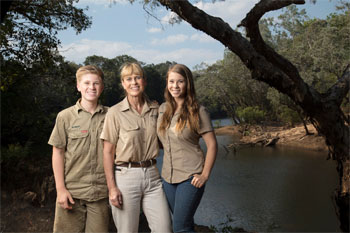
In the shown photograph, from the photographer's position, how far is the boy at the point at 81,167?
6.67 ft

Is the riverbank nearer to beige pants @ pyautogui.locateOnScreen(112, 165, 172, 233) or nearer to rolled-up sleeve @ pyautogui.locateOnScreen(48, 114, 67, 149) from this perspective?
beige pants @ pyautogui.locateOnScreen(112, 165, 172, 233)

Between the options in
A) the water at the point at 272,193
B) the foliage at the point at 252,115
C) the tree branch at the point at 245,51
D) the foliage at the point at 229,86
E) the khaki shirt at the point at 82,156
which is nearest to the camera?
the khaki shirt at the point at 82,156

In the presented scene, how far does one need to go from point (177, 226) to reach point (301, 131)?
59.1ft

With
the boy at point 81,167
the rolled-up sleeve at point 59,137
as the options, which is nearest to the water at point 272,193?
the boy at point 81,167

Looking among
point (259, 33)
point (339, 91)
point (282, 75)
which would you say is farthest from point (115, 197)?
point (339, 91)

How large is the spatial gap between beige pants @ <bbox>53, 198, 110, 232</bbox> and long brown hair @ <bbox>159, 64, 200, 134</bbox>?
24.1 inches

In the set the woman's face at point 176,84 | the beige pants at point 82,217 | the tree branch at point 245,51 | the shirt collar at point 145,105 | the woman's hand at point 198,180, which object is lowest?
the beige pants at point 82,217

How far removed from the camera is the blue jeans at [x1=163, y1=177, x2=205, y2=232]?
1.97m

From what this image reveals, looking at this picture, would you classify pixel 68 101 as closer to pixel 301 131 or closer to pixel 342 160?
pixel 342 160

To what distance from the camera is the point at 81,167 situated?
2045 mm

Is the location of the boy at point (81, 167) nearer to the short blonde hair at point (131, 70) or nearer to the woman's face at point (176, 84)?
the short blonde hair at point (131, 70)

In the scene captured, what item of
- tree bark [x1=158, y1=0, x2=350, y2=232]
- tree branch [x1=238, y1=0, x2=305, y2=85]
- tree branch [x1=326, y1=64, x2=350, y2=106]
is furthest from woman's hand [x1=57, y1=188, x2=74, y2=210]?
tree branch [x1=326, y1=64, x2=350, y2=106]

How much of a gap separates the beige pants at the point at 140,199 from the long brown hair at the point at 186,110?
0.94 ft

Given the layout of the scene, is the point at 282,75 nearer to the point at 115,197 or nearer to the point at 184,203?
the point at 184,203
